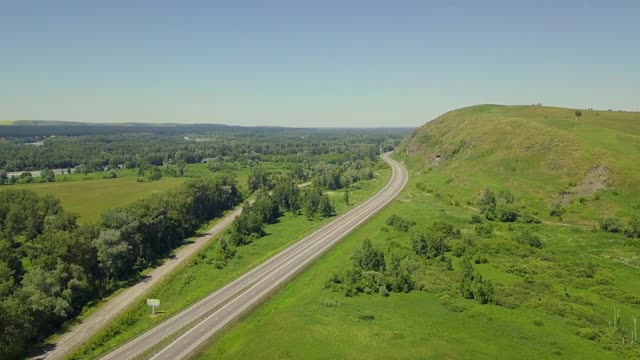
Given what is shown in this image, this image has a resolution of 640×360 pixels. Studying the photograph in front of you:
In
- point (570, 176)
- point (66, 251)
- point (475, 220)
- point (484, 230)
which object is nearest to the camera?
point (66, 251)

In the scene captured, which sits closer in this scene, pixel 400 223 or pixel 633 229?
pixel 633 229

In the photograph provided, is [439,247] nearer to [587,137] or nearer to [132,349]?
[132,349]

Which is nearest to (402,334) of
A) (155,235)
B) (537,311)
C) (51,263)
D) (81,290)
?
(537,311)

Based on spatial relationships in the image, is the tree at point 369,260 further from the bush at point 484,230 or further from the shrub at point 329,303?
the bush at point 484,230

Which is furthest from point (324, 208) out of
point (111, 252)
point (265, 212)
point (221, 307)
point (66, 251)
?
point (66, 251)

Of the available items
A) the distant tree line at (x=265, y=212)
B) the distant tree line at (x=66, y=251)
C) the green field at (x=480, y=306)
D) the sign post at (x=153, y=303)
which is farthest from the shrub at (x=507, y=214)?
the sign post at (x=153, y=303)

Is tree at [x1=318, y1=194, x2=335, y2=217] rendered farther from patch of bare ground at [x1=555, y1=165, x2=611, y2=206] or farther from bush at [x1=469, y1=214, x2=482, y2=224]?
patch of bare ground at [x1=555, y1=165, x2=611, y2=206]

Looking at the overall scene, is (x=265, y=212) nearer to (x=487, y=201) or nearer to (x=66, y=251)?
(x=66, y=251)
